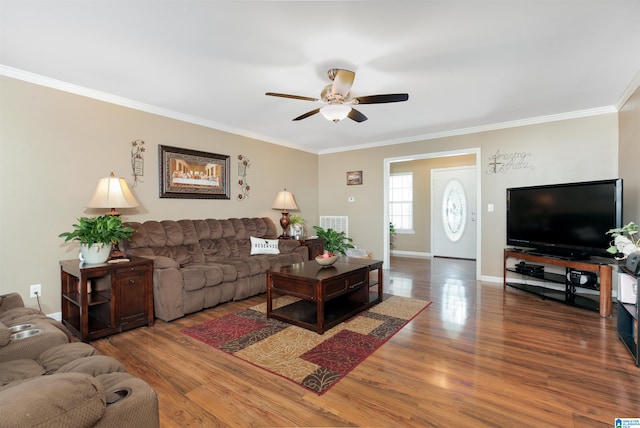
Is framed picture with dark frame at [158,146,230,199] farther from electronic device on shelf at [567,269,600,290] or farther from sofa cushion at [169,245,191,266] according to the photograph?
electronic device on shelf at [567,269,600,290]

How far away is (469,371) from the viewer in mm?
2127

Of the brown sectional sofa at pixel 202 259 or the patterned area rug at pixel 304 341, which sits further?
the brown sectional sofa at pixel 202 259

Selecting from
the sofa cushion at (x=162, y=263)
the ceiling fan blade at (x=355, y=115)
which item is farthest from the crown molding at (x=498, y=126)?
the sofa cushion at (x=162, y=263)

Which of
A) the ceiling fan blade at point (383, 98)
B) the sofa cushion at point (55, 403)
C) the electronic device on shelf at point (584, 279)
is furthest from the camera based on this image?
the electronic device on shelf at point (584, 279)

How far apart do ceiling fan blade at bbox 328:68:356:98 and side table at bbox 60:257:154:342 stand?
245cm

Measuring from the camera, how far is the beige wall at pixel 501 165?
404 centimetres

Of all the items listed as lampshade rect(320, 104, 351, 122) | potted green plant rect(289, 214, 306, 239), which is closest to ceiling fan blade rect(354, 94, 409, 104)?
lampshade rect(320, 104, 351, 122)

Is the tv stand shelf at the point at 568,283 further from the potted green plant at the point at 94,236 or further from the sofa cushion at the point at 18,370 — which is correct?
the potted green plant at the point at 94,236

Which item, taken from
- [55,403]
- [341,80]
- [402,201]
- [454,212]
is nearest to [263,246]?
[341,80]

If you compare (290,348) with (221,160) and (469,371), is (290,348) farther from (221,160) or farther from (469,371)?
(221,160)

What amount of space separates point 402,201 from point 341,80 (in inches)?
219

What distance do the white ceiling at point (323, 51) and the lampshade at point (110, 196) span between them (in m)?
1.03

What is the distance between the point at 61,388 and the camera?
852mm

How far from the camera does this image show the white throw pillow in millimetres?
4465
